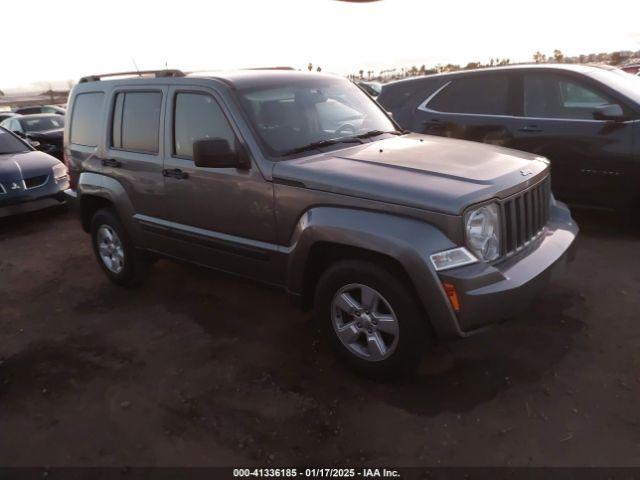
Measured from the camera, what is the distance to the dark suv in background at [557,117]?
500 cm

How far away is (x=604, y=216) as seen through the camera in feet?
19.4

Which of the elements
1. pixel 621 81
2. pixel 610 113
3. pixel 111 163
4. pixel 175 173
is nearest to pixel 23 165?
pixel 111 163

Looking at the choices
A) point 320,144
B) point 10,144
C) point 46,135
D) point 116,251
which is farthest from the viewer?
point 46,135

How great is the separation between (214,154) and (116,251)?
6.99 feet

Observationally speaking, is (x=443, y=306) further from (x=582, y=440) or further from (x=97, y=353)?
(x=97, y=353)

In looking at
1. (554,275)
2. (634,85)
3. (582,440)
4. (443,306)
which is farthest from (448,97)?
(582,440)

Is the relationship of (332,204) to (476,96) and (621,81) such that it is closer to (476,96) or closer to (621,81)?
(476,96)

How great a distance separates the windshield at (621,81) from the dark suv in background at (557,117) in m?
0.01

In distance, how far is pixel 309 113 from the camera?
3.85 m

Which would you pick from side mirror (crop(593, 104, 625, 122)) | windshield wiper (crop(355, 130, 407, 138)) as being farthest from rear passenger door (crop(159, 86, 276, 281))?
side mirror (crop(593, 104, 625, 122))

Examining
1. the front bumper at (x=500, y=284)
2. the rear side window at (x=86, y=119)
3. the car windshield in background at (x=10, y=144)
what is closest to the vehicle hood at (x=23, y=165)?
the car windshield in background at (x=10, y=144)

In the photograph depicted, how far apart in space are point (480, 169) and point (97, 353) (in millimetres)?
2948

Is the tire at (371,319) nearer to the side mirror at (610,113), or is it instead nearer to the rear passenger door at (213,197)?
the rear passenger door at (213,197)

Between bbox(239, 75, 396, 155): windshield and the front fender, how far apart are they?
0.76m
